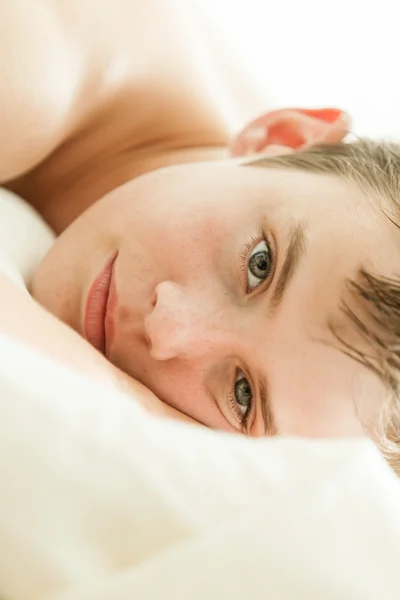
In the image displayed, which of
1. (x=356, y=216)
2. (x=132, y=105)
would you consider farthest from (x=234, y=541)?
(x=132, y=105)

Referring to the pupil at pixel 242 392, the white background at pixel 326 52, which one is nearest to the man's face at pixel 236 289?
the pupil at pixel 242 392

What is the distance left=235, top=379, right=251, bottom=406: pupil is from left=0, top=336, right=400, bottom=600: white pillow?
1.14 ft

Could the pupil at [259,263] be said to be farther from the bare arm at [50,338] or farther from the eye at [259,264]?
the bare arm at [50,338]

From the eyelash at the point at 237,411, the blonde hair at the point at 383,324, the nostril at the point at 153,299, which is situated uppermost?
the nostril at the point at 153,299

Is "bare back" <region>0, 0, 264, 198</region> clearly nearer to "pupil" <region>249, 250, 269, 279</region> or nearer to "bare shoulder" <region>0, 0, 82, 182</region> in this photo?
"bare shoulder" <region>0, 0, 82, 182</region>

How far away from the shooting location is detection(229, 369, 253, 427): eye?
0.67 m

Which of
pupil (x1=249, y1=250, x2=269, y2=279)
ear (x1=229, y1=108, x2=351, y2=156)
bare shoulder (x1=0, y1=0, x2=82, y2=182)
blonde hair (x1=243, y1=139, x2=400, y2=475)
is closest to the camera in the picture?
blonde hair (x1=243, y1=139, x2=400, y2=475)

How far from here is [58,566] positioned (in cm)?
27

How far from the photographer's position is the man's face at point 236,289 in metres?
0.58

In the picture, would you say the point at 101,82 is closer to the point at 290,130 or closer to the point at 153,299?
the point at 290,130

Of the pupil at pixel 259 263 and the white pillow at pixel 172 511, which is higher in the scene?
the white pillow at pixel 172 511

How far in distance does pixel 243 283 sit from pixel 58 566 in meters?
0.42

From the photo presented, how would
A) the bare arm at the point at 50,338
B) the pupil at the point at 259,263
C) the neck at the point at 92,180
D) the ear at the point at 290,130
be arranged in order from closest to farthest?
1. the bare arm at the point at 50,338
2. the pupil at the point at 259,263
3. the ear at the point at 290,130
4. the neck at the point at 92,180

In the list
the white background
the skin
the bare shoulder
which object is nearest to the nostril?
the skin
